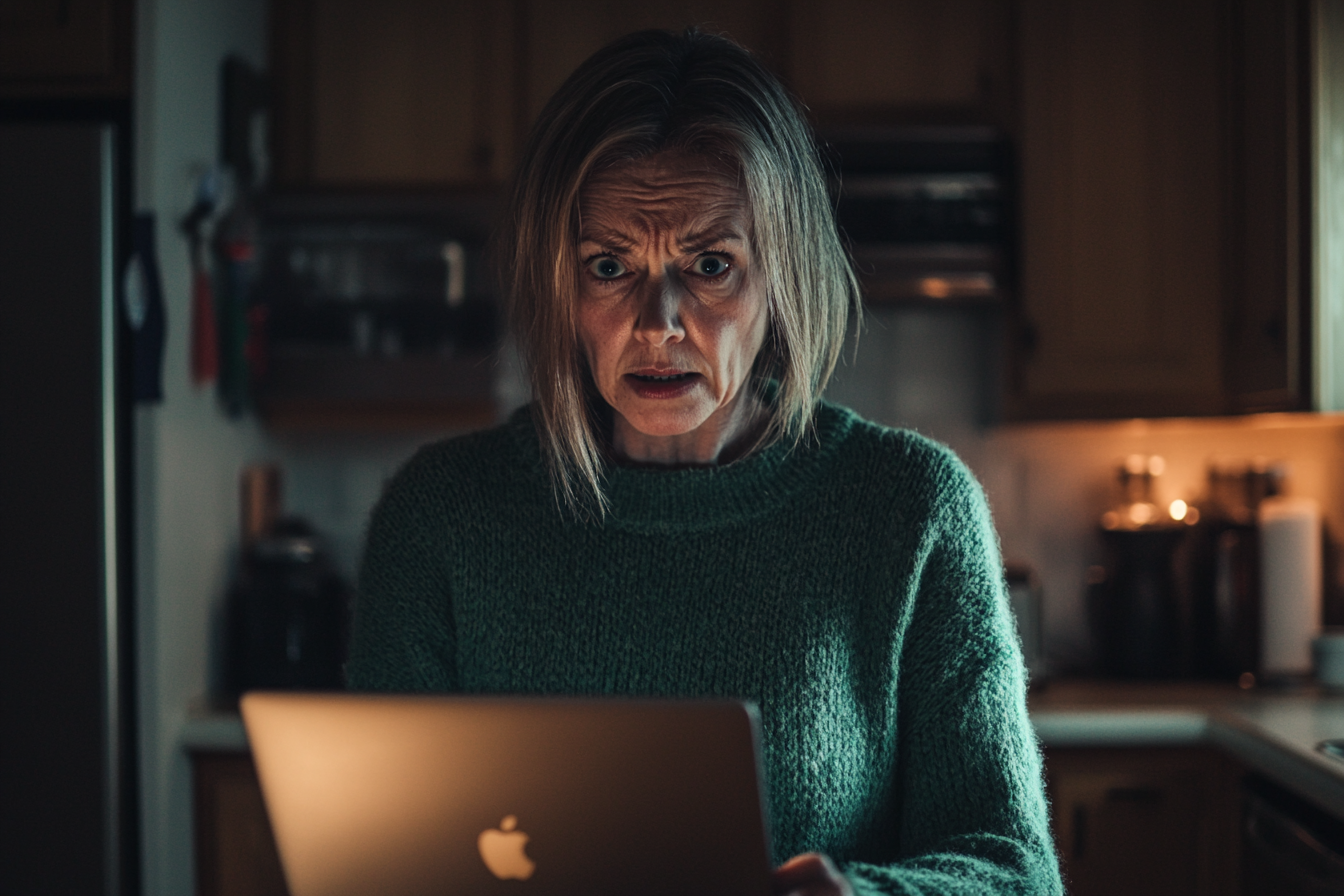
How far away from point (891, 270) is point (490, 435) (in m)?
1.37

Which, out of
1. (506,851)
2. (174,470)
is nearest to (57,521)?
(174,470)

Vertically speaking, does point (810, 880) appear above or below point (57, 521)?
below

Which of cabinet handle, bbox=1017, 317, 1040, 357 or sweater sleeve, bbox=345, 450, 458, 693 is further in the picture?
cabinet handle, bbox=1017, 317, 1040, 357

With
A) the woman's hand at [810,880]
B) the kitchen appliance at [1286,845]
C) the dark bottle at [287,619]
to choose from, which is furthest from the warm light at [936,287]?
the woman's hand at [810,880]

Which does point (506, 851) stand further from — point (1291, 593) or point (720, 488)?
point (1291, 593)

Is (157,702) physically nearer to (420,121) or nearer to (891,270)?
(420,121)

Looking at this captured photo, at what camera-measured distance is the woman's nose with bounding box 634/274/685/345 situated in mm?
855

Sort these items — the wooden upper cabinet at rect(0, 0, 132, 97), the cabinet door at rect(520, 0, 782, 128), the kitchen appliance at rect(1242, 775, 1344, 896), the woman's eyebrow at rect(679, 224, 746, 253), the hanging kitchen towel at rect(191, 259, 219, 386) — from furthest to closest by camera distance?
the cabinet door at rect(520, 0, 782, 128), the hanging kitchen towel at rect(191, 259, 219, 386), the wooden upper cabinet at rect(0, 0, 132, 97), the kitchen appliance at rect(1242, 775, 1344, 896), the woman's eyebrow at rect(679, 224, 746, 253)

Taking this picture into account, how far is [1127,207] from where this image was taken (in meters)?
2.21

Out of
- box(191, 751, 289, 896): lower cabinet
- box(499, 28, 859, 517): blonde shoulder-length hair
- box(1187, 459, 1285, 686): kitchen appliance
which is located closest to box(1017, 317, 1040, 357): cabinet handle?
box(1187, 459, 1285, 686): kitchen appliance

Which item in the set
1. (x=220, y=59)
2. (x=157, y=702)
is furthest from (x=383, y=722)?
(x=220, y=59)

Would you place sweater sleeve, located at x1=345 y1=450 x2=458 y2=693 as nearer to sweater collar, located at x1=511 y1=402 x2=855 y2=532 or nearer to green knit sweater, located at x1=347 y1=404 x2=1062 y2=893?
green knit sweater, located at x1=347 y1=404 x2=1062 y2=893

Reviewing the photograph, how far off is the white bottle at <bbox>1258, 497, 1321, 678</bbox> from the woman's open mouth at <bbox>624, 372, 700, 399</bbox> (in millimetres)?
1667

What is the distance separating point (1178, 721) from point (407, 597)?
1.47m
